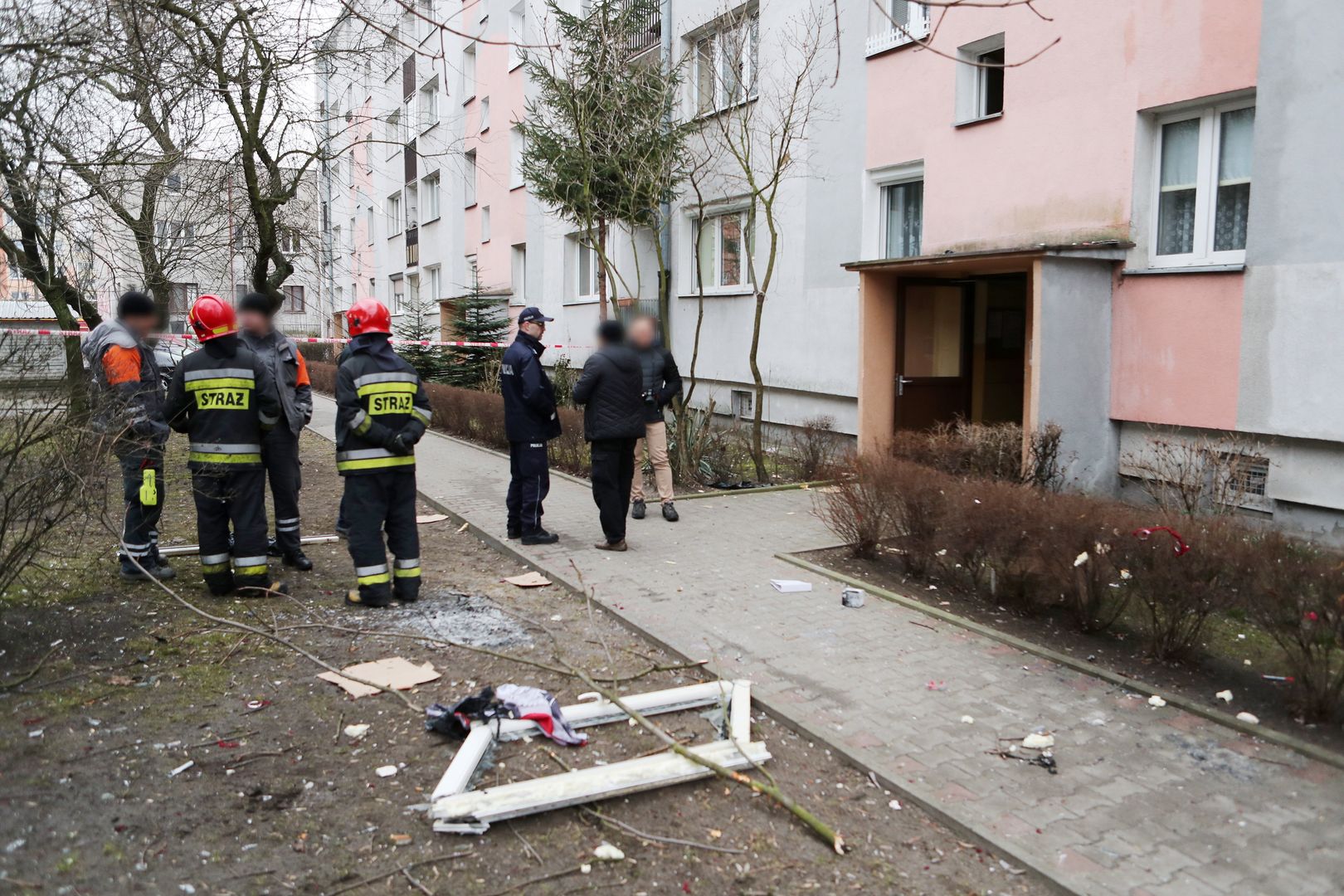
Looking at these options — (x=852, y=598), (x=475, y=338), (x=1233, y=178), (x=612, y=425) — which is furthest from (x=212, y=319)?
(x=475, y=338)

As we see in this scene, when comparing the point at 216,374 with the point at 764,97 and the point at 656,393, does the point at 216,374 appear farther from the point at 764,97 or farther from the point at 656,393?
the point at 764,97

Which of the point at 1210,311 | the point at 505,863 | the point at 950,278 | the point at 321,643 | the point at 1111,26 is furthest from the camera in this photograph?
the point at 950,278

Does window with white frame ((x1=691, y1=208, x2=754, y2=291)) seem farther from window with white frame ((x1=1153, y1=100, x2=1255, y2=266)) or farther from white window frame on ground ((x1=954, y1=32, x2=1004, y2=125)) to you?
window with white frame ((x1=1153, y1=100, x2=1255, y2=266))

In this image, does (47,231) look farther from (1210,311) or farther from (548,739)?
(1210,311)

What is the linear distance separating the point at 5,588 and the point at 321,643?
1.66m

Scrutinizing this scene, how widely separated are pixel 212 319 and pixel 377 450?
136cm

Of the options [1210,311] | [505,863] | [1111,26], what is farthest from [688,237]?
[505,863]

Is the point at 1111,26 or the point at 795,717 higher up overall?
the point at 1111,26

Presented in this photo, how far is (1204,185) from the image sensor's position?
356 inches

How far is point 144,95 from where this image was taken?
7.62 m

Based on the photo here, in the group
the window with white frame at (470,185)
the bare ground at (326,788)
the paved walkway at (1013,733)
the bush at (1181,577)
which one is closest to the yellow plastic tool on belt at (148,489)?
the bare ground at (326,788)

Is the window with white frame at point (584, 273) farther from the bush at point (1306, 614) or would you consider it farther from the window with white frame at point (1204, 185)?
the bush at point (1306, 614)

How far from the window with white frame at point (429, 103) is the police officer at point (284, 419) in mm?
23838

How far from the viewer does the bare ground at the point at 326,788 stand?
11.0 ft
